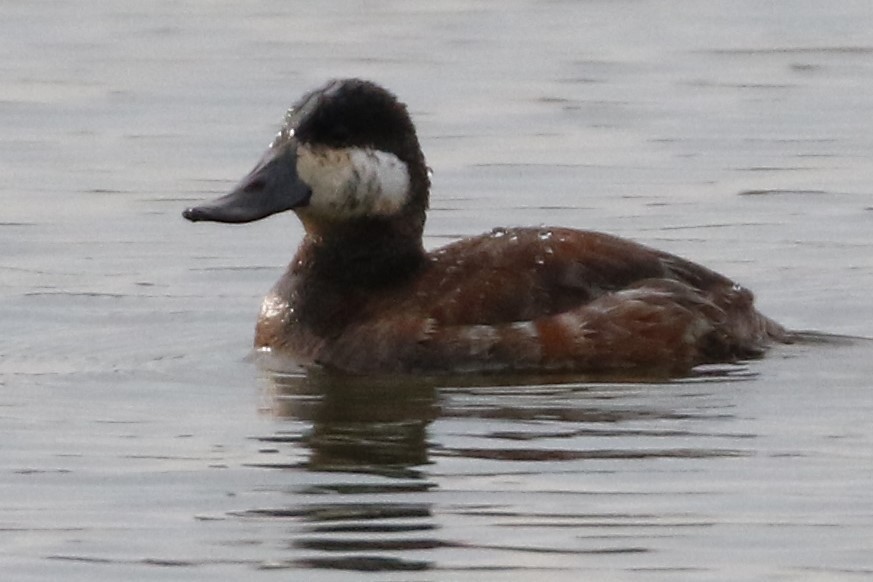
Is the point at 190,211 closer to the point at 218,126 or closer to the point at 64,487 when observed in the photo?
the point at 64,487

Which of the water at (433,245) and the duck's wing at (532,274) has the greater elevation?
the duck's wing at (532,274)

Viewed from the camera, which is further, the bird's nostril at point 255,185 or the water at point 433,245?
the bird's nostril at point 255,185

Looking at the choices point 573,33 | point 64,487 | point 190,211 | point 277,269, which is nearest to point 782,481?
point 64,487

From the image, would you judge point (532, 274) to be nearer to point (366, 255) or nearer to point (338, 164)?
point (366, 255)

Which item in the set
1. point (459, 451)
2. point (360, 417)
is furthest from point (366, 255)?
point (459, 451)

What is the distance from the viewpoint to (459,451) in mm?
8758

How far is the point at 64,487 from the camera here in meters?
8.28

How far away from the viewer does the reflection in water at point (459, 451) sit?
7504 millimetres

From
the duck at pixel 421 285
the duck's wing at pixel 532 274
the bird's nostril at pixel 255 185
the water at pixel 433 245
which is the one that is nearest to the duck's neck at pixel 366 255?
the duck at pixel 421 285

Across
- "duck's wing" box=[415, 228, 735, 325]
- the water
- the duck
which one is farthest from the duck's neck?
the water

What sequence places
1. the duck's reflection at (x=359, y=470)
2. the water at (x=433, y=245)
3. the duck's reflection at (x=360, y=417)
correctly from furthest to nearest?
the duck's reflection at (x=360, y=417) < the water at (x=433, y=245) < the duck's reflection at (x=359, y=470)

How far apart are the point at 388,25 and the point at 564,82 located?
2.17 meters

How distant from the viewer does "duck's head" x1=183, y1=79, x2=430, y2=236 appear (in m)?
10.4

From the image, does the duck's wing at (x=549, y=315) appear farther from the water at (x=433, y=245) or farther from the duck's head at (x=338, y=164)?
the duck's head at (x=338, y=164)
